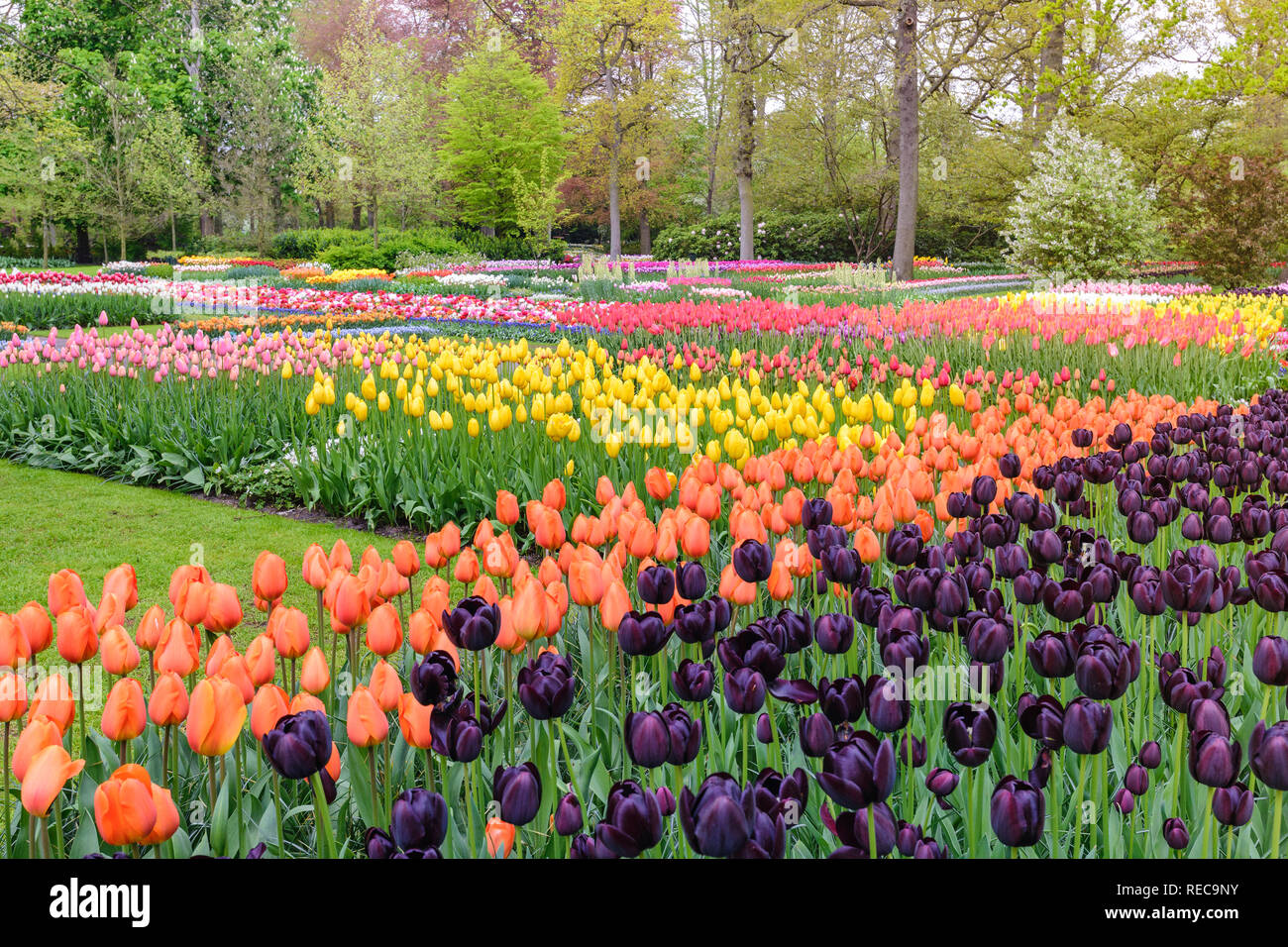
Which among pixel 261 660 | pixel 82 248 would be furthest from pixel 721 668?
pixel 82 248

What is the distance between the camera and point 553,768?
1987 millimetres

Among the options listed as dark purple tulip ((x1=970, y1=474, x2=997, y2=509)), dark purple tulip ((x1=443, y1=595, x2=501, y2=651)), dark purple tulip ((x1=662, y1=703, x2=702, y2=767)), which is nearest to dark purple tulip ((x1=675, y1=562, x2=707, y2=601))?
dark purple tulip ((x1=443, y1=595, x2=501, y2=651))

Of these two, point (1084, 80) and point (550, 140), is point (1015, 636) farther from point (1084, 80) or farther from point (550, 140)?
point (550, 140)

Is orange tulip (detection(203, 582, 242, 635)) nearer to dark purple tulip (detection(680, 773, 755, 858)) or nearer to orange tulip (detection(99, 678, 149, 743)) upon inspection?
orange tulip (detection(99, 678, 149, 743))

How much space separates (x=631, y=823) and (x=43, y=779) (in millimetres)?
874

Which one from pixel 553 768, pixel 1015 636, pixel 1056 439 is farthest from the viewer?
pixel 1056 439

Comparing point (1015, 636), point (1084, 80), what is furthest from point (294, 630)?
point (1084, 80)

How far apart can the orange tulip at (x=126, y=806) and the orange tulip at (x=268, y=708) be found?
0.98 feet

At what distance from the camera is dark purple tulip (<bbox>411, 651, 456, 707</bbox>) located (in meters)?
1.68

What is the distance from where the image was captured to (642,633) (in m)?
1.81

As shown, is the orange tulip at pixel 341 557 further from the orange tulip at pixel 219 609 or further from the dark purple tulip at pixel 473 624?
the dark purple tulip at pixel 473 624

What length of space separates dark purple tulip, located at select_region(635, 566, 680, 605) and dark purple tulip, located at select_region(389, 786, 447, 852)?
69cm

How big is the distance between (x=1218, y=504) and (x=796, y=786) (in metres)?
1.79

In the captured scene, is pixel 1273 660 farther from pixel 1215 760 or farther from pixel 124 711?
pixel 124 711
